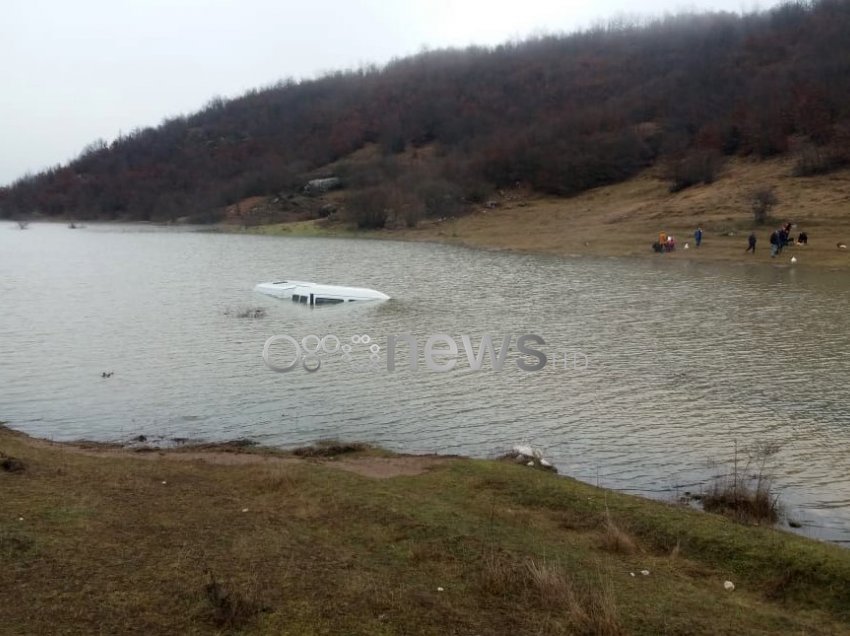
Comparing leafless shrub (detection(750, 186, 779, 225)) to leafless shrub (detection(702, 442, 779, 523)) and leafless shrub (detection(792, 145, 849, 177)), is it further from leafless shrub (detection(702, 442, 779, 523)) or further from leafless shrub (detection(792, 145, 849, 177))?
leafless shrub (detection(702, 442, 779, 523))

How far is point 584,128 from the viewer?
4899 inches

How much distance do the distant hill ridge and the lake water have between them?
162 ft

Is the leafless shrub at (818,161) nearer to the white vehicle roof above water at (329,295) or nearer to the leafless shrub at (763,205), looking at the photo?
the leafless shrub at (763,205)

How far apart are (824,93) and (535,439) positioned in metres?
91.7

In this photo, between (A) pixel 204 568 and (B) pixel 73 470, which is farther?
(B) pixel 73 470

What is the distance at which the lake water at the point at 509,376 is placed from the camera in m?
15.4

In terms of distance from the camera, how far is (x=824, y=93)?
88.8 meters

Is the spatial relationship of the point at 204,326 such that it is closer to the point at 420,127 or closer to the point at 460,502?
the point at 460,502

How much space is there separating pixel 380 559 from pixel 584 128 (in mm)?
124586

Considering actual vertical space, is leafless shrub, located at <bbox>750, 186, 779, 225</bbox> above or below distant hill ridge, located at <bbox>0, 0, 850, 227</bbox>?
below

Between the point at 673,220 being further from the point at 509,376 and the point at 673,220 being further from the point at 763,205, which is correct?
the point at 509,376

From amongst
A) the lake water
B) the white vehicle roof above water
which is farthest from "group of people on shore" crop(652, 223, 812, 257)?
the white vehicle roof above water

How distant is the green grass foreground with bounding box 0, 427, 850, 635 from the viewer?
6.79m

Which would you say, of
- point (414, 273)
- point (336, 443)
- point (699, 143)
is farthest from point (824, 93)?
point (336, 443)
